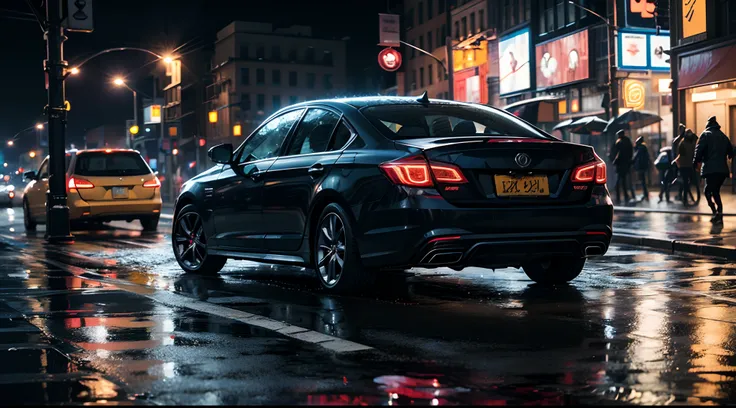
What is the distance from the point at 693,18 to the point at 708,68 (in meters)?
1.57

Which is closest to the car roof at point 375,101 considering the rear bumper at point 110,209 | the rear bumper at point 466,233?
the rear bumper at point 466,233

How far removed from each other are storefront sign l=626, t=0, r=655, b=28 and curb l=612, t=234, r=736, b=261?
26.9m

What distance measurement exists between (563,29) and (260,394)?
44297 mm

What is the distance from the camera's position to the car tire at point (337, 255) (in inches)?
354

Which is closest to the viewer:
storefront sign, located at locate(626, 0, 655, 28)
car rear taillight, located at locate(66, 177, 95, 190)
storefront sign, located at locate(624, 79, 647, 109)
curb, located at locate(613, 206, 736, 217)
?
car rear taillight, located at locate(66, 177, 95, 190)

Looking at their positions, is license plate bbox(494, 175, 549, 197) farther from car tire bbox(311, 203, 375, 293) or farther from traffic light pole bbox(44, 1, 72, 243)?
traffic light pole bbox(44, 1, 72, 243)

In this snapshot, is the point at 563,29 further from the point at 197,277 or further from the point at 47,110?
the point at 197,277

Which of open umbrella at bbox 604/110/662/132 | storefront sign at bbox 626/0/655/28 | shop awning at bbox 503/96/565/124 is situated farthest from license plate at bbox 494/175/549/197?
shop awning at bbox 503/96/565/124

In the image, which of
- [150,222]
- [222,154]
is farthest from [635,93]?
[222,154]

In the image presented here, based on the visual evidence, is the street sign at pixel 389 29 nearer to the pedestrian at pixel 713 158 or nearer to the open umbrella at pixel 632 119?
the open umbrella at pixel 632 119

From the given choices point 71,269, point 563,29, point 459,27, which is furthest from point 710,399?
point 459,27

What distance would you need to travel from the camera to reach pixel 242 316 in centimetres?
795

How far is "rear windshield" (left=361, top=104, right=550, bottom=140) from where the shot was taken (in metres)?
9.22

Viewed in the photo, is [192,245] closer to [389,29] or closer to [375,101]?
[375,101]
